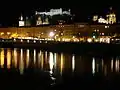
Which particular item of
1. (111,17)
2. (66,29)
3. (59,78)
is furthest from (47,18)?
(59,78)

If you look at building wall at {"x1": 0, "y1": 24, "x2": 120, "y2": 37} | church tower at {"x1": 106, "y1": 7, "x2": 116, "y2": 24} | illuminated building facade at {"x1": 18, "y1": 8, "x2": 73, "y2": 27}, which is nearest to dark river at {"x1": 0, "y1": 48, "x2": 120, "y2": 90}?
building wall at {"x1": 0, "y1": 24, "x2": 120, "y2": 37}

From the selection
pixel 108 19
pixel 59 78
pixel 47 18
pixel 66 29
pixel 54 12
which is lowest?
pixel 59 78

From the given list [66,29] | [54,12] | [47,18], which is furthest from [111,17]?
[47,18]

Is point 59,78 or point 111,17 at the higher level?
point 111,17

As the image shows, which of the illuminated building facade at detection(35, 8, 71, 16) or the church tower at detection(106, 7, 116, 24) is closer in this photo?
the church tower at detection(106, 7, 116, 24)

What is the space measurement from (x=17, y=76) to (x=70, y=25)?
5195cm

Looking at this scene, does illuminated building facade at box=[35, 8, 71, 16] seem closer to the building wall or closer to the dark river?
the building wall

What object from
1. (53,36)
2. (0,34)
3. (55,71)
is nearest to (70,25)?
(53,36)

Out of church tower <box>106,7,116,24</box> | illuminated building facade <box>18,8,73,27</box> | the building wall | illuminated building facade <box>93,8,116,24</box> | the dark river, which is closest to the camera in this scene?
the dark river

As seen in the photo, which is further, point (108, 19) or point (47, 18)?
point (47, 18)

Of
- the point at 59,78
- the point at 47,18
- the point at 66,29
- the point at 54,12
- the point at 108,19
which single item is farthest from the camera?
the point at 47,18

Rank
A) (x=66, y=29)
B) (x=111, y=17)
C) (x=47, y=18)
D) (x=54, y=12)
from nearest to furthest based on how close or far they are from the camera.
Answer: (x=66, y=29) < (x=111, y=17) < (x=54, y=12) < (x=47, y=18)

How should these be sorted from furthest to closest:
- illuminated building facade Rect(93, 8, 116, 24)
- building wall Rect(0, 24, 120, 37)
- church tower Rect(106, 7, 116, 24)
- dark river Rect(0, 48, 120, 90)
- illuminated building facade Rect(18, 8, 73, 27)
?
1. illuminated building facade Rect(18, 8, 73, 27)
2. illuminated building facade Rect(93, 8, 116, 24)
3. church tower Rect(106, 7, 116, 24)
4. building wall Rect(0, 24, 120, 37)
5. dark river Rect(0, 48, 120, 90)

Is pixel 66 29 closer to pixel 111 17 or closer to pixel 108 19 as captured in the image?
pixel 108 19
